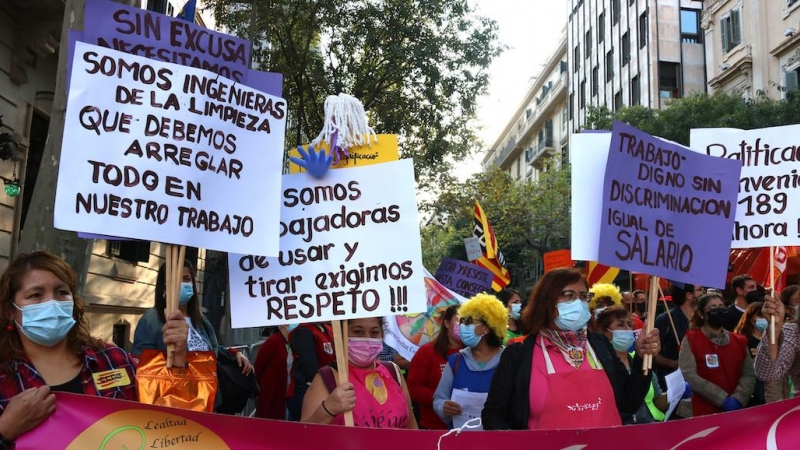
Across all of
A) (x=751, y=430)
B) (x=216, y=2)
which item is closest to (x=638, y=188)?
(x=751, y=430)

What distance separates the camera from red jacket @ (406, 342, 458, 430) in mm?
5352

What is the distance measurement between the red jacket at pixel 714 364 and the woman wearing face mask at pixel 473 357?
1665mm

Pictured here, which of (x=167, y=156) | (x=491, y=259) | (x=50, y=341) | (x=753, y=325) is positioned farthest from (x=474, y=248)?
(x=50, y=341)

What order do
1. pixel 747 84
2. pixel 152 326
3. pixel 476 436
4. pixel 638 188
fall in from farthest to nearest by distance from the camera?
1. pixel 747 84
2. pixel 152 326
3. pixel 638 188
4. pixel 476 436

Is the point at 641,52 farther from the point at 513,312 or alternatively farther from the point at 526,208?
the point at 513,312

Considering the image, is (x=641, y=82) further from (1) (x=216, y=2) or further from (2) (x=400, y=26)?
(1) (x=216, y=2)

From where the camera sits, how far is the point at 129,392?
313 centimetres

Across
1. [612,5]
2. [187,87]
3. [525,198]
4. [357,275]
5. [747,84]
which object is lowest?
[357,275]

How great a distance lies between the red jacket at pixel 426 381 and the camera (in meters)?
5.35

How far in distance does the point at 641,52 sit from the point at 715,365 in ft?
108

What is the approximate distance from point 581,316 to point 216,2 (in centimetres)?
1553

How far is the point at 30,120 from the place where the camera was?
1038cm

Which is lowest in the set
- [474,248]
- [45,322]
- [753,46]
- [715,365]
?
[715,365]

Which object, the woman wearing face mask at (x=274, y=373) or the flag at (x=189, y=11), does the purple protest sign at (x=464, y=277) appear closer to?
the woman wearing face mask at (x=274, y=373)
